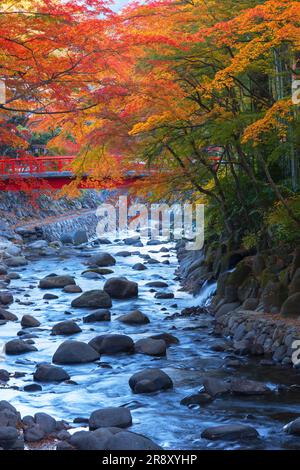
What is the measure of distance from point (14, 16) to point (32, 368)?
21.1ft

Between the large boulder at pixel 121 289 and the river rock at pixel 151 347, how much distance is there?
6547 millimetres

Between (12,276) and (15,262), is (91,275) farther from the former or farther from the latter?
(15,262)

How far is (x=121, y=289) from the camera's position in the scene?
22.8 metres

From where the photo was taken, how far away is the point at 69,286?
2416 cm

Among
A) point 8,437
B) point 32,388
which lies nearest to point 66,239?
point 32,388

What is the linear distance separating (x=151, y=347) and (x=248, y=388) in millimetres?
3433

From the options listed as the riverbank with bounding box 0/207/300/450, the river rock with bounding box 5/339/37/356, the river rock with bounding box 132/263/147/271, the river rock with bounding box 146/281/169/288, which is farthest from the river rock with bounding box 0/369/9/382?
the river rock with bounding box 132/263/147/271

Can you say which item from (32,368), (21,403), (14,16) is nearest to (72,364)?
(32,368)

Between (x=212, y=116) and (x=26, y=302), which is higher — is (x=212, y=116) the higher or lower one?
the higher one

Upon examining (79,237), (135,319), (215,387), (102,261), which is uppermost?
(79,237)

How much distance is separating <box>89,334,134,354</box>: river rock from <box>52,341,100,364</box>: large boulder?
0.47 meters

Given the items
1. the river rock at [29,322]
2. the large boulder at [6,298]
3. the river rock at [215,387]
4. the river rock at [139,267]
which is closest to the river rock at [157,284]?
the river rock at [139,267]

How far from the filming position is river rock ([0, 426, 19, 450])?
9953mm
